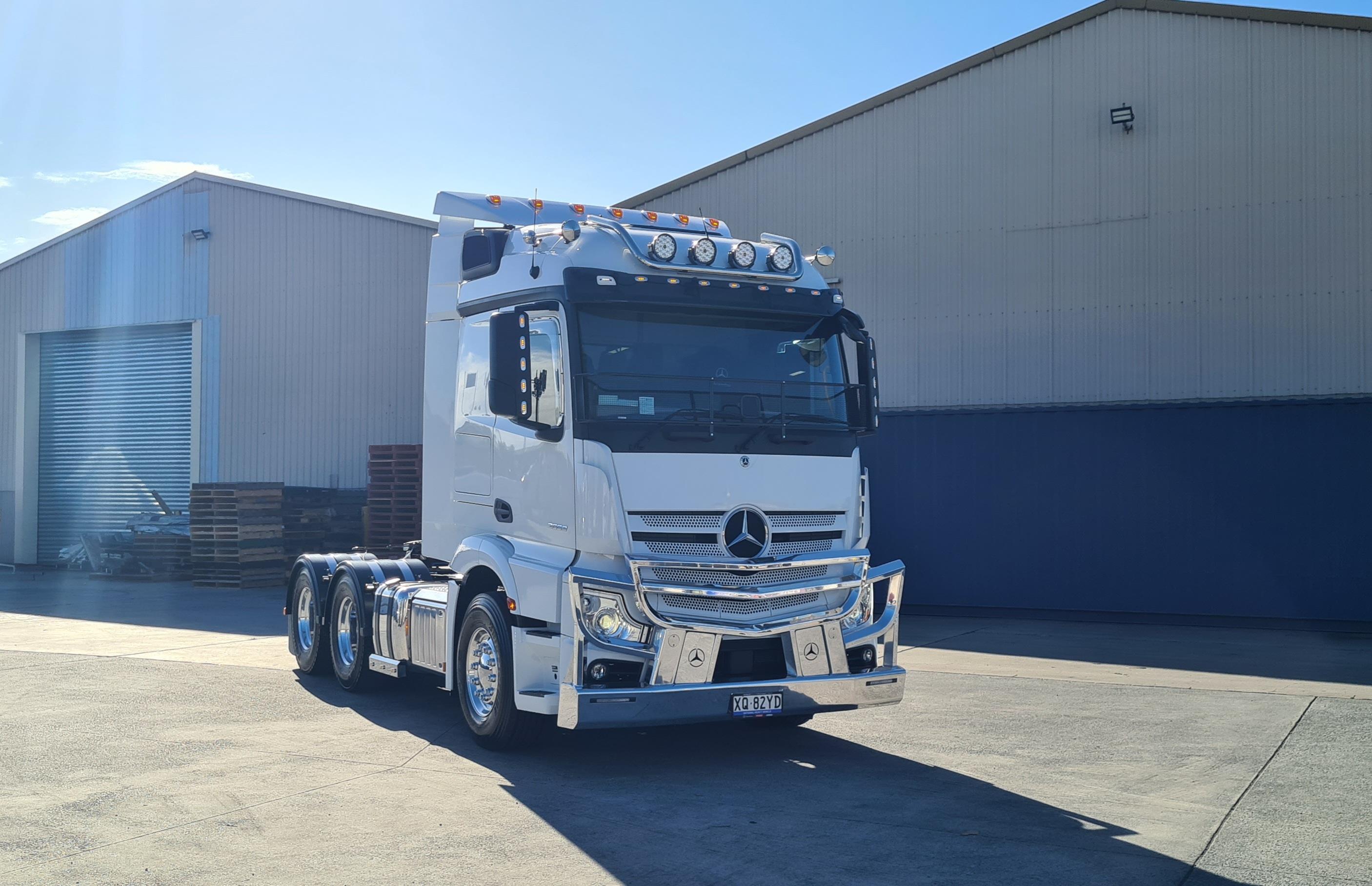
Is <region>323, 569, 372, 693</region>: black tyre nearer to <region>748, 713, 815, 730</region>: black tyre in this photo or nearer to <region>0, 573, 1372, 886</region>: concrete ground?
<region>0, 573, 1372, 886</region>: concrete ground

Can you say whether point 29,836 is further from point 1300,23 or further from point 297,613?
point 1300,23

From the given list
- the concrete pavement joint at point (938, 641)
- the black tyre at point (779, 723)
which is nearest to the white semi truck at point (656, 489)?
the black tyre at point (779, 723)

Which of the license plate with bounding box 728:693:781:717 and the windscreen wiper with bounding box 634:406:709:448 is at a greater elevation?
the windscreen wiper with bounding box 634:406:709:448

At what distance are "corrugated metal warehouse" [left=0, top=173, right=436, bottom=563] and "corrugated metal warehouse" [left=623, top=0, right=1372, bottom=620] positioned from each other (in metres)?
9.17

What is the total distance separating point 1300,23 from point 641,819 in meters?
14.3

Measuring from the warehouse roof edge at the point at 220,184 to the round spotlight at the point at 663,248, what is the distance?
1462cm

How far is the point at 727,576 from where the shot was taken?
7.90 metres

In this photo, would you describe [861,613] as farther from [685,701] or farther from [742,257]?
[742,257]

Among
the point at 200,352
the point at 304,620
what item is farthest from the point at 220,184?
the point at 304,620

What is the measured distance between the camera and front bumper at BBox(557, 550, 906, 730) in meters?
7.46

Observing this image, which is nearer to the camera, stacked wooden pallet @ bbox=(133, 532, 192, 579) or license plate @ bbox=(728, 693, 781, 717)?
license plate @ bbox=(728, 693, 781, 717)

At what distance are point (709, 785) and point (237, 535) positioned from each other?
1670cm

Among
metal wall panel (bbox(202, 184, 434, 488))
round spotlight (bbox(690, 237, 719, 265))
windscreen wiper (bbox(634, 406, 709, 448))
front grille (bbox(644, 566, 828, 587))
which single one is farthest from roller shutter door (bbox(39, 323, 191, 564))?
front grille (bbox(644, 566, 828, 587))

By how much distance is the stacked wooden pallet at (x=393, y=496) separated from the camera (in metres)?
19.9
